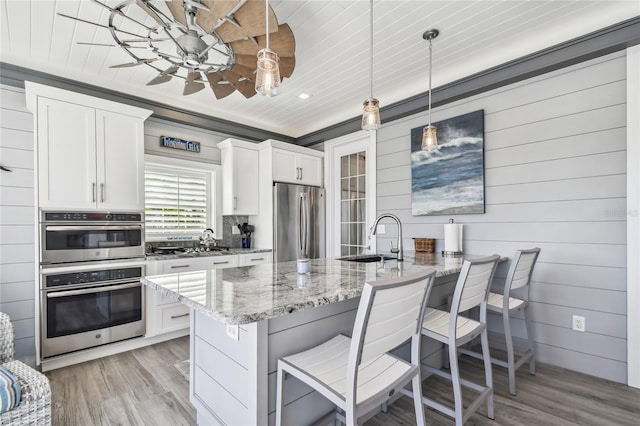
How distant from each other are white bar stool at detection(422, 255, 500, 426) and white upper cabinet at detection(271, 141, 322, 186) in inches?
113

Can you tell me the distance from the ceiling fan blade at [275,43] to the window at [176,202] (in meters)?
2.39

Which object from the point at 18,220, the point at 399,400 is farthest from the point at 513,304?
the point at 18,220

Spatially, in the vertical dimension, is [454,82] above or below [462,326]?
above

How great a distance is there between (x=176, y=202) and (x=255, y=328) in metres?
3.13

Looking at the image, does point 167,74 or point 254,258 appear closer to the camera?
point 167,74

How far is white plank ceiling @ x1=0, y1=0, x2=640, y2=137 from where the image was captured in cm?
223

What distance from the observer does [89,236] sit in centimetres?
290

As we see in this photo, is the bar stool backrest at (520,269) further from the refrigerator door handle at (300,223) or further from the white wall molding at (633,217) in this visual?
the refrigerator door handle at (300,223)

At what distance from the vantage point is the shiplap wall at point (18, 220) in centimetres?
281

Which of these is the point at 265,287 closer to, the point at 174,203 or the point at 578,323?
the point at 578,323

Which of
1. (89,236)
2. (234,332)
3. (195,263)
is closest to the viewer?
(234,332)

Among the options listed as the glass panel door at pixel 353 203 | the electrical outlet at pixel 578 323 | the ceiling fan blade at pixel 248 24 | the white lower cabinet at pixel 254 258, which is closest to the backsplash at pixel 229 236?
the white lower cabinet at pixel 254 258

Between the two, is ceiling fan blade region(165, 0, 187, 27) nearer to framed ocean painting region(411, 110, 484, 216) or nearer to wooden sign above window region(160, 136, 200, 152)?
wooden sign above window region(160, 136, 200, 152)

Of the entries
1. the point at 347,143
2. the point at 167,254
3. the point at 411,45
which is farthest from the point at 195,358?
the point at 347,143
